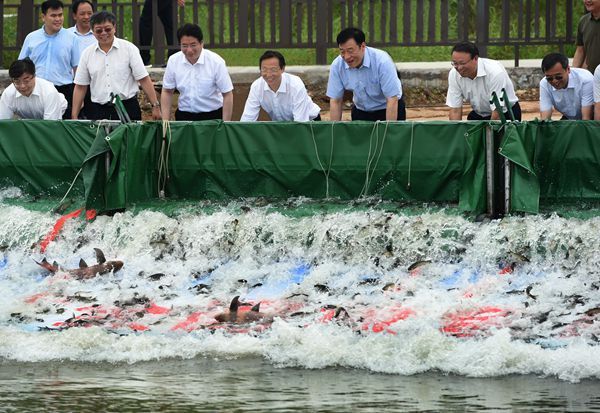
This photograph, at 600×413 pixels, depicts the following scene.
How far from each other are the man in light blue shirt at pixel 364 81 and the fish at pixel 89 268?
9.99 feet

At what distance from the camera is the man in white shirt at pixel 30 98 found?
653 inches

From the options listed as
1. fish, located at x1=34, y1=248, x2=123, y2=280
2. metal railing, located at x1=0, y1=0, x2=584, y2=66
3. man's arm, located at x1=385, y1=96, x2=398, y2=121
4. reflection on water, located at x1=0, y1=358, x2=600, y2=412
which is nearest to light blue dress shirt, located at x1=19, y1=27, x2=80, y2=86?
fish, located at x1=34, y1=248, x2=123, y2=280

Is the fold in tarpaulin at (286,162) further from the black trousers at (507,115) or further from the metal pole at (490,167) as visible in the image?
the black trousers at (507,115)

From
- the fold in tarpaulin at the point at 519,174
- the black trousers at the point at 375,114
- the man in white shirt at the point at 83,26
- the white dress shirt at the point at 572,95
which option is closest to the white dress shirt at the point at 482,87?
the white dress shirt at the point at 572,95

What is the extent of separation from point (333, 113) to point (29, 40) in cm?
Result: 427

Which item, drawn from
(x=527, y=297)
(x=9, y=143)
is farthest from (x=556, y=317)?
(x=9, y=143)

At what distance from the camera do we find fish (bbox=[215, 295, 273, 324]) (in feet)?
43.0

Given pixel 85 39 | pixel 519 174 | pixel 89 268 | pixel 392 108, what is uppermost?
pixel 85 39

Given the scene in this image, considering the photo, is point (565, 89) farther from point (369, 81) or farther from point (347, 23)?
point (347, 23)

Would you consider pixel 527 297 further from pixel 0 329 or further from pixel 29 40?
pixel 29 40

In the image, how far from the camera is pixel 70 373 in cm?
1181

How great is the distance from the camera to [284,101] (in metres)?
16.4

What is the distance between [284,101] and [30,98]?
114 inches

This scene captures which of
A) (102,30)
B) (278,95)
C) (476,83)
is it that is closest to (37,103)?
(102,30)
